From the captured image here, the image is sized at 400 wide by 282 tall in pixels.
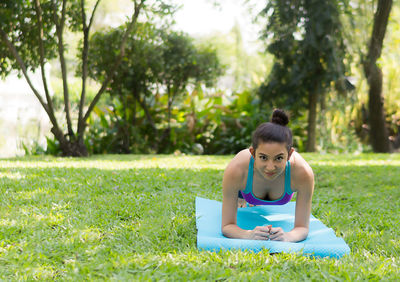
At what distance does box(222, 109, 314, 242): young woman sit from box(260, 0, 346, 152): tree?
5.96 meters

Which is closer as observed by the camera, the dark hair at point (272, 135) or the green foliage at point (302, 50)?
the dark hair at point (272, 135)

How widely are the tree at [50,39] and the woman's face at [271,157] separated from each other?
549 cm

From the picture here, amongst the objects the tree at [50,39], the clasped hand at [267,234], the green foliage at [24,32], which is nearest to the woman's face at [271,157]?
the clasped hand at [267,234]

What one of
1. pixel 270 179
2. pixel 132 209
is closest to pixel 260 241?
pixel 270 179

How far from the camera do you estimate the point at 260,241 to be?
8.16 feet

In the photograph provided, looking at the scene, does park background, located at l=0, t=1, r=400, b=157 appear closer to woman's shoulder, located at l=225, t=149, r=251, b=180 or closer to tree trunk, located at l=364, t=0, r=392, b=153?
tree trunk, located at l=364, t=0, r=392, b=153

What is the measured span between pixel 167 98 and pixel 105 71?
6.47 ft

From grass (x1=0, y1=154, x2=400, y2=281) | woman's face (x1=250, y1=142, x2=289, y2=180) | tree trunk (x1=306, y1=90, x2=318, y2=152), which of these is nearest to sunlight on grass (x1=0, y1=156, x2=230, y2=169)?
grass (x1=0, y1=154, x2=400, y2=281)

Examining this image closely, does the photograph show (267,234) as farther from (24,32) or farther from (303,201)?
(24,32)

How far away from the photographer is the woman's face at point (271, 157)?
250cm

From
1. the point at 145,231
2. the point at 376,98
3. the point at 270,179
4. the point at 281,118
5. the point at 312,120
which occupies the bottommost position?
the point at 145,231

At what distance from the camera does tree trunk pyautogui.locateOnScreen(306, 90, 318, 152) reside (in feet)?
31.7

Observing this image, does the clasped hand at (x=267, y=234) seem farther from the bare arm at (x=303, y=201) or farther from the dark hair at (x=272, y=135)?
the dark hair at (x=272, y=135)

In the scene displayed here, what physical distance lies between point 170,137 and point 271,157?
25.1 feet
